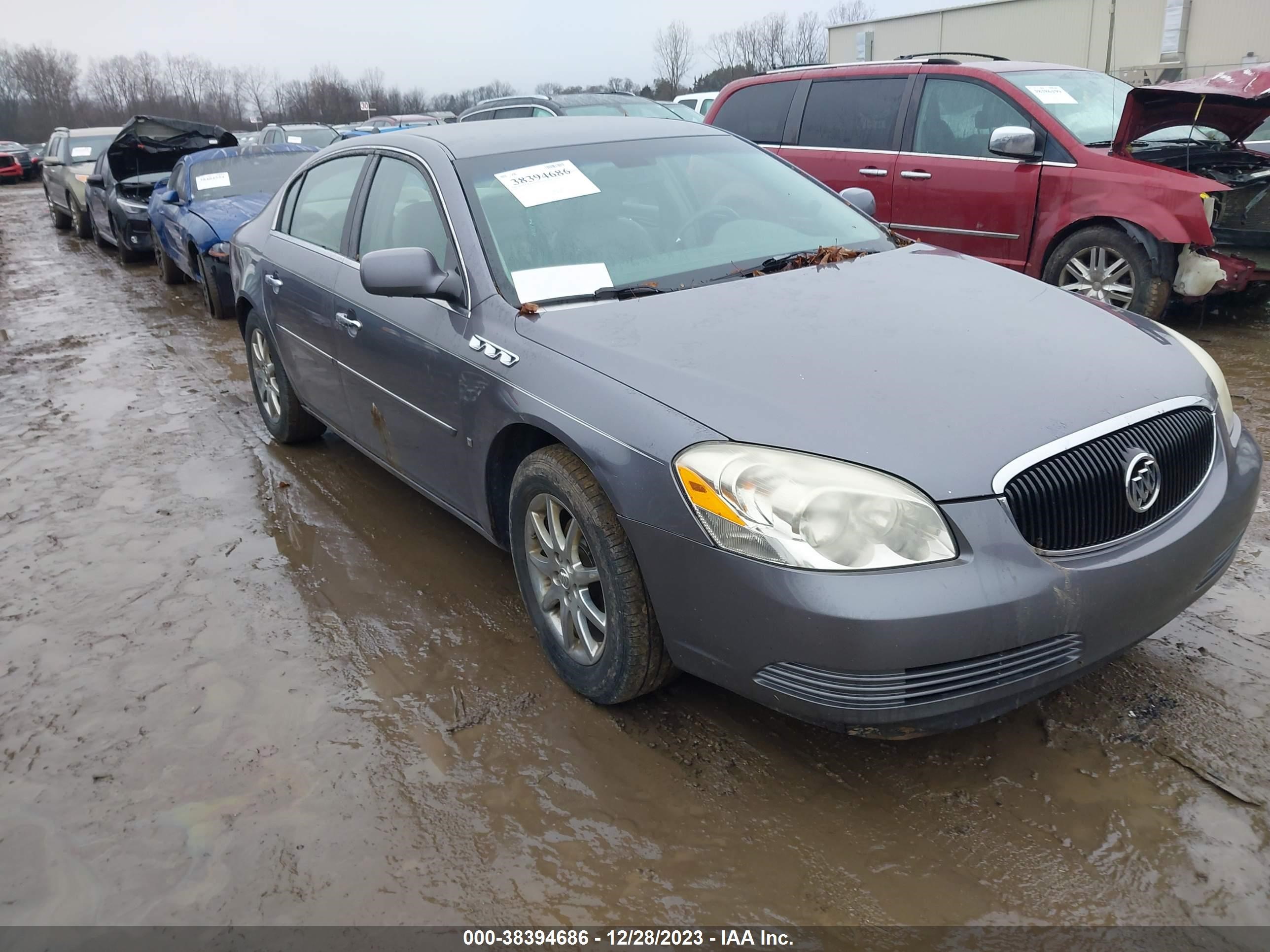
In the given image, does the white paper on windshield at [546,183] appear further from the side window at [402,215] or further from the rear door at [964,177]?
the rear door at [964,177]

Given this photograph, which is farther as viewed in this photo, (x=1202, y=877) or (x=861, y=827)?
(x=861, y=827)

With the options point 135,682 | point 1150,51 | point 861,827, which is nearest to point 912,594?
point 861,827

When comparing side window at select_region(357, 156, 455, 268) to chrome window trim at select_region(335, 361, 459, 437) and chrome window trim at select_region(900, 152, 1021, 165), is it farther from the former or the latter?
chrome window trim at select_region(900, 152, 1021, 165)

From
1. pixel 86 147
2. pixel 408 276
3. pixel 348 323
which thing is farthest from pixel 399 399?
pixel 86 147

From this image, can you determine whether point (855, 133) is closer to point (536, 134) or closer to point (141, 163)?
point (536, 134)

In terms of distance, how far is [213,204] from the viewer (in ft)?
30.6

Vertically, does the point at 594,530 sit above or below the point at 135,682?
above

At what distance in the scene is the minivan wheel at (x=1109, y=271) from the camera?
19.8 ft

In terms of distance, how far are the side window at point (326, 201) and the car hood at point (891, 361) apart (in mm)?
1701

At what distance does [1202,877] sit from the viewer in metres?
2.16

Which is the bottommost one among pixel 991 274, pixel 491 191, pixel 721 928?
pixel 721 928

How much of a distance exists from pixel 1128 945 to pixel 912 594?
0.84 m

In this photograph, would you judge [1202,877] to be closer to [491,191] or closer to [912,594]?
[912,594]

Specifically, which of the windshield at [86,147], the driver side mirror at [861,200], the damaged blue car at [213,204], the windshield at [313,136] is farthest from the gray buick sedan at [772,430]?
the windshield at [313,136]
